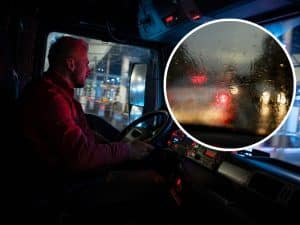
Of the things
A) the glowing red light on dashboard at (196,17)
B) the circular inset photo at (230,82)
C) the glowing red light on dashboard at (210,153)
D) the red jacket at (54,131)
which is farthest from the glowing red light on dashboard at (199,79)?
the glowing red light on dashboard at (196,17)

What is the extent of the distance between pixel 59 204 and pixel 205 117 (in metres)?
0.87

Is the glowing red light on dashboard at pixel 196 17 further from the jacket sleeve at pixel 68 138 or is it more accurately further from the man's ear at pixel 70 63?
the jacket sleeve at pixel 68 138

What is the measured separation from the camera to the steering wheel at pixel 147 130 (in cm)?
207

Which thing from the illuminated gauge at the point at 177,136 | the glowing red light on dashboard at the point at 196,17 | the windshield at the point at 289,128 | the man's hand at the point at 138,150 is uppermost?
the glowing red light on dashboard at the point at 196,17

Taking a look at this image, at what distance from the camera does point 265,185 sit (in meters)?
1.82

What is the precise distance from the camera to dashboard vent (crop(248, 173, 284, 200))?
1.74 meters

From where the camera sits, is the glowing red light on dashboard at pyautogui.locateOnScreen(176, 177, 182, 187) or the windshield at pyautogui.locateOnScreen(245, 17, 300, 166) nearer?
the windshield at pyautogui.locateOnScreen(245, 17, 300, 166)

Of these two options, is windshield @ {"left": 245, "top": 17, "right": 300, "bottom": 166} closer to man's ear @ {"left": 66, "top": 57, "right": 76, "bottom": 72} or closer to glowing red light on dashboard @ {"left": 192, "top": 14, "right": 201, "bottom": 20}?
A: glowing red light on dashboard @ {"left": 192, "top": 14, "right": 201, "bottom": 20}

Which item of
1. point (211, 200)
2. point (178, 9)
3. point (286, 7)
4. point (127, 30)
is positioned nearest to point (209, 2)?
point (178, 9)

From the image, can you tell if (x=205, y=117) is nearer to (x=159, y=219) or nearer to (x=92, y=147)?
(x=92, y=147)

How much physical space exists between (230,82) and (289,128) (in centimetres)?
54

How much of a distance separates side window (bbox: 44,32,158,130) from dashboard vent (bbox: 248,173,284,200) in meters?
1.73

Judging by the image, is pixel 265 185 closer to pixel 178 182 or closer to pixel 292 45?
pixel 178 182

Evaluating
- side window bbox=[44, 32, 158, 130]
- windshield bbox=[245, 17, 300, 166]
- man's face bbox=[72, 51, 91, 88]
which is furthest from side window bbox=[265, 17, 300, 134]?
side window bbox=[44, 32, 158, 130]
